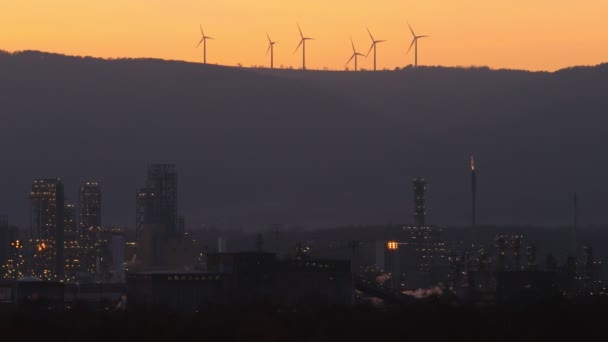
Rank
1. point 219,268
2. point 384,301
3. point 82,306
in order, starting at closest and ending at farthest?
point 82,306 → point 384,301 → point 219,268

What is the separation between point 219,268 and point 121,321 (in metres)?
77.2

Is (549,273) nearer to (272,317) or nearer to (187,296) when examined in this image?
(187,296)

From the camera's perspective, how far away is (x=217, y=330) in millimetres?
105250

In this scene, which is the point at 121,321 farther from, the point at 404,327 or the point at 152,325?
the point at 404,327

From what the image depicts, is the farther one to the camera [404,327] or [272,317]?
[272,317]

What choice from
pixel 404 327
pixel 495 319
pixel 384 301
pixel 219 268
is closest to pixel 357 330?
pixel 404 327

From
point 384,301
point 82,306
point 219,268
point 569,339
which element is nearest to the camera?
Answer: point 569,339

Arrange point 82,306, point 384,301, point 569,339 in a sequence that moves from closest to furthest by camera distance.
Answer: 1. point 569,339
2. point 82,306
3. point 384,301

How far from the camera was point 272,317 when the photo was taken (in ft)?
384

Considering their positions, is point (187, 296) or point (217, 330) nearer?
point (217, 330)

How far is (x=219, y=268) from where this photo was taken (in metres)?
188

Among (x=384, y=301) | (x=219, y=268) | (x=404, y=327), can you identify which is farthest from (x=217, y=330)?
(x=219, y=268)

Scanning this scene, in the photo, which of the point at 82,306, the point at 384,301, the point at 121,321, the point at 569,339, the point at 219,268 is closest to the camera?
the point at 569,339

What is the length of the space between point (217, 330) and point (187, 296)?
236ft
